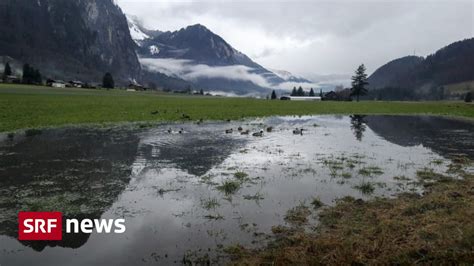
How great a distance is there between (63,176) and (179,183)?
543cm

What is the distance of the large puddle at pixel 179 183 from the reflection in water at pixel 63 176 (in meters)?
0.05

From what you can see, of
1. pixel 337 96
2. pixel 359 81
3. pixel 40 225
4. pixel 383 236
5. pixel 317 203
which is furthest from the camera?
pixel 337 96

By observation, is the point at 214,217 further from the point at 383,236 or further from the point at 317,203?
the point at 383,236

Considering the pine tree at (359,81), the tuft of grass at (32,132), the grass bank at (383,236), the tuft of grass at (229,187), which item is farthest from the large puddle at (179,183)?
the pine tree at (359,81)

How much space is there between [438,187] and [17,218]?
52.0ft

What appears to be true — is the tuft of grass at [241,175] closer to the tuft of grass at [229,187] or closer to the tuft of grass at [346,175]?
the tuft of grass at [229,187]

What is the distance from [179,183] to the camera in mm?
16109

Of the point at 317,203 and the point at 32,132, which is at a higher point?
the point at 32,132

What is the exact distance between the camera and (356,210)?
12.3 meters

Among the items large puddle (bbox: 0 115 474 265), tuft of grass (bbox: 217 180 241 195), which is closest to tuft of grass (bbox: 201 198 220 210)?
large puddle (bbox: 0 115 474 265)

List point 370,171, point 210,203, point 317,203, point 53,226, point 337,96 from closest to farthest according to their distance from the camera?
1. point 53,226
2. point 317,203
3. point 210,203
4. point 370,171
5. point 337,96

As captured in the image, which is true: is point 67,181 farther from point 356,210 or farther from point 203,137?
point 203,137

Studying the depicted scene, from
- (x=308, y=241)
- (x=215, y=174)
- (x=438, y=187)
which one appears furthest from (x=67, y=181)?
(x=438, y=187)

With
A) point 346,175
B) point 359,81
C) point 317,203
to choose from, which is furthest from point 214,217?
point 359,81
